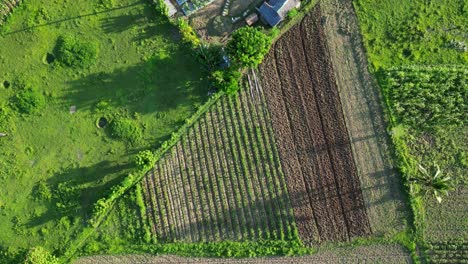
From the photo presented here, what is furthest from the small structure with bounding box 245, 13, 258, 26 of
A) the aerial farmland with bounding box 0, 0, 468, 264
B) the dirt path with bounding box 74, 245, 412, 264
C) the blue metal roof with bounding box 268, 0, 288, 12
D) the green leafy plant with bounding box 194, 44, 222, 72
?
the dirt path with bounding box 74, 245, 412, 264

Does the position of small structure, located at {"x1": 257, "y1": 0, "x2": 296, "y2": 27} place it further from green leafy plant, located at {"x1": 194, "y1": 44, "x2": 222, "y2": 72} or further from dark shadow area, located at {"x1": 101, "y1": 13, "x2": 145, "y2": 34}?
dark shadow area, located at {"x1": 101, "y1": 13, "x2": 145, "y2": 34}

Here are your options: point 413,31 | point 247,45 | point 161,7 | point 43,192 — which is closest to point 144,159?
point 43,192

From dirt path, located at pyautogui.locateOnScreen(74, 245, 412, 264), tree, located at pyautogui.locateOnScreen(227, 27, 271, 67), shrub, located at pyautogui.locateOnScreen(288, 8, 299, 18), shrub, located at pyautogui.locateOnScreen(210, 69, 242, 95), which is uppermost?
shrub, located at pyautogui.locateOnScreen(288, 8, 299, 18)

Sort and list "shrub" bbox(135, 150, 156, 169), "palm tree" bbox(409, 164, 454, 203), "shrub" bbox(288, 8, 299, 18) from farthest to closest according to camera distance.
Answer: "shrub" bbox(288, 8, 299, 18) → "shrub" bbox(135, 150, 156, 169) → "palm tree" bbox(409, 164, 454, 203)

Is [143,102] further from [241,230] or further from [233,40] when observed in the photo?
[241,230]

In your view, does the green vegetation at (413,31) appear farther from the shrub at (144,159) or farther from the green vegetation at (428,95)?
the shrub at (144,159)

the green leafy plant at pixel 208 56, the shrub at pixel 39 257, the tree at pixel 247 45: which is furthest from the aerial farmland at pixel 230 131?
the tree at pixel 247 45

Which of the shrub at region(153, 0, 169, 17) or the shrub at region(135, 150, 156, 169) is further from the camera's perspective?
the shrub at region(153, 0, 169, 17)
